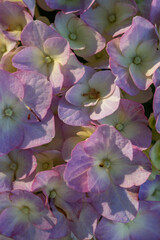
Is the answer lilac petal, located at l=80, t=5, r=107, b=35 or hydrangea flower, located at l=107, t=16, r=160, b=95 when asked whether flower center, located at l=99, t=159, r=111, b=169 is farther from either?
lilac petal, located at l=80, t=5, r=107, b=35

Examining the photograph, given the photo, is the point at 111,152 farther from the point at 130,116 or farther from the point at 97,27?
the point at 97,27

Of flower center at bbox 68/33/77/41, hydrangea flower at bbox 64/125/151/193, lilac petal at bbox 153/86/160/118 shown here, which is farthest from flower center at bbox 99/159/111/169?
flower center at bbox 68/33/77/41

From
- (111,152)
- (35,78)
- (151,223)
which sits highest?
(35,78)

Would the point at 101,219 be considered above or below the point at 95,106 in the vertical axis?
below

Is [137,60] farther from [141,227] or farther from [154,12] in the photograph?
[141,227]

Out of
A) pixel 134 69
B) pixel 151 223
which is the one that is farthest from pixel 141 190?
pixel 134 69
